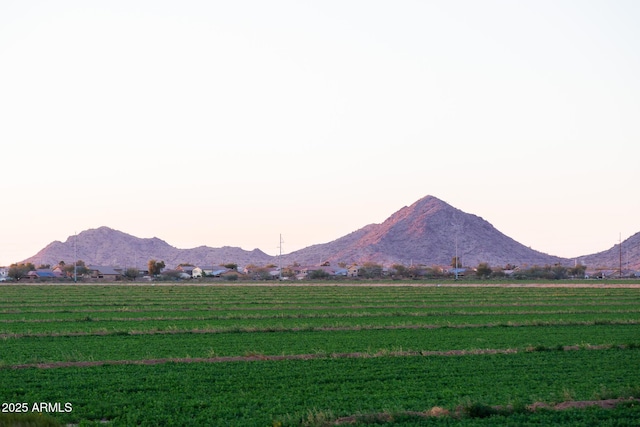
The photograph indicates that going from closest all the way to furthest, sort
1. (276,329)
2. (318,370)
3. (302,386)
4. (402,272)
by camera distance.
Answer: (302,386) → (318,370) → (276,329) → (402,272)

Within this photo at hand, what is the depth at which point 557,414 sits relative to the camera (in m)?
17.1

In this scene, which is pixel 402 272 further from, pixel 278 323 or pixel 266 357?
pixel 266 357

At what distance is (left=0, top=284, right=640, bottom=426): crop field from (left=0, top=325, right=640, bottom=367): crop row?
85 millimetres

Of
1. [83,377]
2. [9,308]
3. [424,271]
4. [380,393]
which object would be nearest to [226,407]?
[380,393]

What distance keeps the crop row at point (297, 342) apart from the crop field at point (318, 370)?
85 mm

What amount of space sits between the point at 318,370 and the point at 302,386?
9.45 feet

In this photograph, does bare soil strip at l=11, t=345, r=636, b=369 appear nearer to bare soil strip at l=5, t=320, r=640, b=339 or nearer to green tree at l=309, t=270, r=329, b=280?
bare soil strip at l=5, t=320, r=640, b=339

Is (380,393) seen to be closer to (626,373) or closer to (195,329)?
(626,373)

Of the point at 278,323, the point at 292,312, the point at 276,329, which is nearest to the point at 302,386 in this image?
the point at 276,329

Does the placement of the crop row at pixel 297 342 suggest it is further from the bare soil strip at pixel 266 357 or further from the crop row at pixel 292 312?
the crop row at pixel 292 312

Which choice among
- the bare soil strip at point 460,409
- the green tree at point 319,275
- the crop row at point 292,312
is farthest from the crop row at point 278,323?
the green tree at point 319,275

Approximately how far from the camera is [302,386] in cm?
2102

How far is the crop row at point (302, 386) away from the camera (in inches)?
696

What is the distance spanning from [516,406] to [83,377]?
12361 mm
